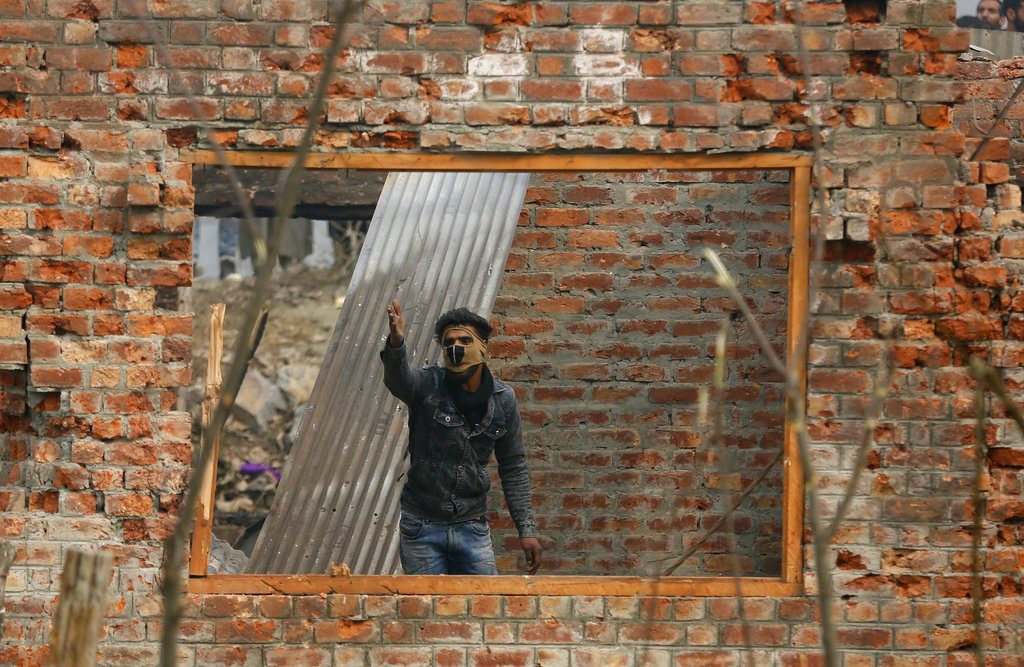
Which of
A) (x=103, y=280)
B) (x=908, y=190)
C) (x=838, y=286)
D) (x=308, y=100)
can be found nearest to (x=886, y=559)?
(x=838, y=286)

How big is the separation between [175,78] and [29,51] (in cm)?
50

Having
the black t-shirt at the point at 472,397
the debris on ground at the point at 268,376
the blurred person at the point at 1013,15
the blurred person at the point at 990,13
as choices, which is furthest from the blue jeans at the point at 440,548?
the blurred person at the point at 990,13

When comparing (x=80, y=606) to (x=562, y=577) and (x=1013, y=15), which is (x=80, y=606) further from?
(x=1013, y=15)

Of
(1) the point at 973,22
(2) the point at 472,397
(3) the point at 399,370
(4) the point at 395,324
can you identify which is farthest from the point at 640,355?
(1) the point at 973,22

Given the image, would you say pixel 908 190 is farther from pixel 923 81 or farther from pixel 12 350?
pixel 12 350

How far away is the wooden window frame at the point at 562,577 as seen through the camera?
14.3 feet

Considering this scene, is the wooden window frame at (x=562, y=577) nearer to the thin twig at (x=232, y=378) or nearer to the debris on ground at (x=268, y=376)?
the thin twig at (x=232, y=378)

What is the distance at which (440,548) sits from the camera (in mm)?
5223

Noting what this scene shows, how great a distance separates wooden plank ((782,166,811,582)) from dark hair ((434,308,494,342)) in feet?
4.55

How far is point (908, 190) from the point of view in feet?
14.4

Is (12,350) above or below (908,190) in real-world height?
below

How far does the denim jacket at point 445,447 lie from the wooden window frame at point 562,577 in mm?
835

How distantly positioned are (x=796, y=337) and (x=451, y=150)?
52.4 inches

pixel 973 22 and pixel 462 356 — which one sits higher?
pixel 973 22
